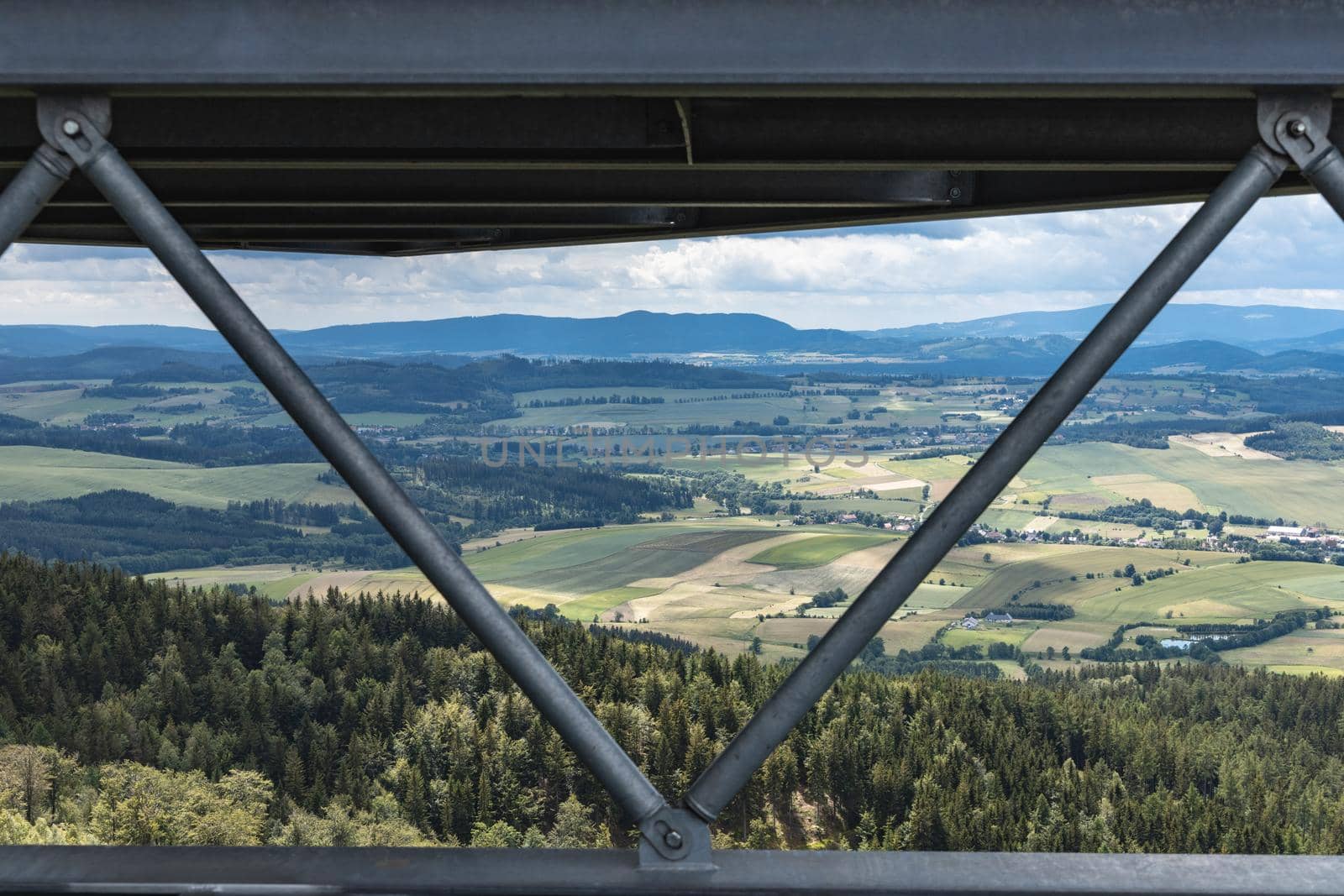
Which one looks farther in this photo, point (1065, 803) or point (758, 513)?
point (758, 513)

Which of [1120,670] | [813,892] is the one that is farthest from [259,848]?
[1120,670]

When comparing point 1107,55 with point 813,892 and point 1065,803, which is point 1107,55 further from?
point 1065,803

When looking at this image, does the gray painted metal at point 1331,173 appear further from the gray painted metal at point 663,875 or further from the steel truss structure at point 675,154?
the gray painted metal at point 663,875

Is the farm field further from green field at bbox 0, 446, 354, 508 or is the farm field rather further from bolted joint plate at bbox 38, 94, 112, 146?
bolted joint plate at bbox 38, 94, 112, 146

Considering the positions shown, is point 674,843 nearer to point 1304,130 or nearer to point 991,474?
point 991,474

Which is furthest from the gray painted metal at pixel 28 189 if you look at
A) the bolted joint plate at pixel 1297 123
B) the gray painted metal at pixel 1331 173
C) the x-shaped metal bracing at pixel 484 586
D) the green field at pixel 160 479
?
the green field at pixel 160 479

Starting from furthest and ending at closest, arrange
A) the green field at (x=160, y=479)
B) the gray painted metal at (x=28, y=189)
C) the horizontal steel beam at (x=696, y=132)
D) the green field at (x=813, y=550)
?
the green field at (x=160, y=479)
the green field at (x=813, y=550)
the horizontal steel beam at (x=696, y=132)
the gray painted metal at (x=28, y=189)

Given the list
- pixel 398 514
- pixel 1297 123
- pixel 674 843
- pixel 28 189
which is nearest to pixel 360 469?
pixel 398 514
